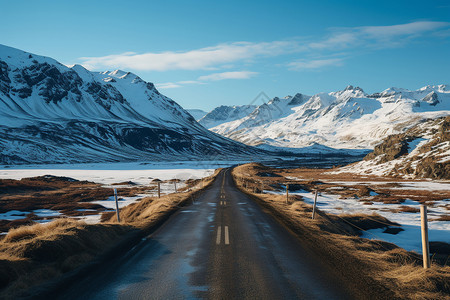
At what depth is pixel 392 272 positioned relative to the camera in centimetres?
922

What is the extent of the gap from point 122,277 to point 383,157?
325ft

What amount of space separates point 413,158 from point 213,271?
8479 centimetres

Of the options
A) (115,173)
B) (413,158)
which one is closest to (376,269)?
(413,158)

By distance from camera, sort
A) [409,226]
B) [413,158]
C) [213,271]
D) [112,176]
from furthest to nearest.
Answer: [112,176], [413,158], [409,226], [213,271]

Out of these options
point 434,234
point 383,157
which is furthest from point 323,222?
point 383,157

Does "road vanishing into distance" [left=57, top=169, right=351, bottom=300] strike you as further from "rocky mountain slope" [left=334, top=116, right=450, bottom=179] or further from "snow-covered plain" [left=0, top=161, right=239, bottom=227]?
"rocky mountain slope" [left=334, top=116, right=450, bottom=179]

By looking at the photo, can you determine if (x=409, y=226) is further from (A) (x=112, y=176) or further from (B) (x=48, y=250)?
(A) (x=112, y=176)

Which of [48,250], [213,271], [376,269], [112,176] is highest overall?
[48,250]

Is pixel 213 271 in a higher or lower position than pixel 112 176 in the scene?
higher

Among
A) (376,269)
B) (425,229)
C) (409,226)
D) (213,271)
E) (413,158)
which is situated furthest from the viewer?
(413,158)

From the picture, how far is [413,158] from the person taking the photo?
79.5 m

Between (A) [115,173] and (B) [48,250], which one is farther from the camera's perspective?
(A) [115,173]

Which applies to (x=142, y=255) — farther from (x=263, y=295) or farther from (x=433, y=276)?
(x=433, y=276)

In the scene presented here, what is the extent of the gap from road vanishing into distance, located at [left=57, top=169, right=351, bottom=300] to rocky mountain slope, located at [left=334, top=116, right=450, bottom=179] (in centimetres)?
6549
